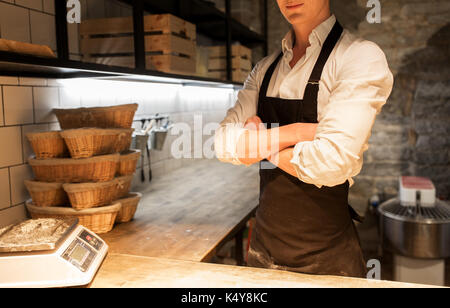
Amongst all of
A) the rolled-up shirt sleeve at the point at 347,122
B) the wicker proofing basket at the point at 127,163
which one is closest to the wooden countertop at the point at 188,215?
the wicker proofing basket at the point at 127,163

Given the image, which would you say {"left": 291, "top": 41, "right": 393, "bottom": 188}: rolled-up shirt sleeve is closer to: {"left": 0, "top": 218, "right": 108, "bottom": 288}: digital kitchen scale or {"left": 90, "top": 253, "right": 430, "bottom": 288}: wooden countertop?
{"left": 90, "top": 253, "right": 430, "bottom": 288}: wooden countertop

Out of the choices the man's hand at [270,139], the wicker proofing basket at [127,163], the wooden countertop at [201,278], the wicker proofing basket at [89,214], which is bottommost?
the wooden countertop at [201,278]

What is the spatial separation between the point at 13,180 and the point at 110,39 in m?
0.87

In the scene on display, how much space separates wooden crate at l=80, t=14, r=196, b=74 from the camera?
210cm

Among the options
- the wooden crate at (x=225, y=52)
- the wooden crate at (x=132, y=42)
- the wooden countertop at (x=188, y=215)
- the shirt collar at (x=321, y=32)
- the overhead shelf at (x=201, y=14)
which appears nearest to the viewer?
the shirt collar at (x=321, y=32)

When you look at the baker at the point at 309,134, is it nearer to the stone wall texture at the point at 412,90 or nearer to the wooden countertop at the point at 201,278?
the wooden countertop at the point at 201,278

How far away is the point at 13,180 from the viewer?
1712 mm

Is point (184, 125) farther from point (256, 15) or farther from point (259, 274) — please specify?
point (259, 274)

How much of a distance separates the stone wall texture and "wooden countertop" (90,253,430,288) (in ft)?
9.39

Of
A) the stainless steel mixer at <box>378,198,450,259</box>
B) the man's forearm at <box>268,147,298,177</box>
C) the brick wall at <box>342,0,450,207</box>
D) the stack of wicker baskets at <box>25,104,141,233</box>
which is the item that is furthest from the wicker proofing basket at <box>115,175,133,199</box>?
the brick wall at <box>342,0,450,207</box>

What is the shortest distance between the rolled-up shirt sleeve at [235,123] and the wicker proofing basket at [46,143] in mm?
659

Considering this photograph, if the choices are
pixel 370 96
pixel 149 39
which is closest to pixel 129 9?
pixel 149 39

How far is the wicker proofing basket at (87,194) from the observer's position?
Result: 63.6 inches

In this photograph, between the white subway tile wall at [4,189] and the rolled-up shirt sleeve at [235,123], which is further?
the white subway tile wall at [4,189]
